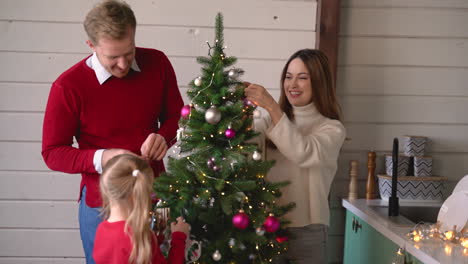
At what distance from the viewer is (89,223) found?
75.9 inches

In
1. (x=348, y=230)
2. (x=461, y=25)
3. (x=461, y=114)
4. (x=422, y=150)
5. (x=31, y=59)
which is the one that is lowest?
(x=348, y=230)

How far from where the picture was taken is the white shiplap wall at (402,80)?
8.93ft

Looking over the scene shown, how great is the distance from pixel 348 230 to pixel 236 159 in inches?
47.3

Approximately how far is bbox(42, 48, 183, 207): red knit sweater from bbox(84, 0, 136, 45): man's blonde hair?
0.71 feet

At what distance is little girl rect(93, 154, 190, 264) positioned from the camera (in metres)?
1.51

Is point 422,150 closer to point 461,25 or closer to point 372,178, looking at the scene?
point 372,178

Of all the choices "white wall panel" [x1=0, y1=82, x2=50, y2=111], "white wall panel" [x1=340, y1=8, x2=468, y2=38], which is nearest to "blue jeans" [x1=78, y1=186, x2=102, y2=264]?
"white wall panel" [x1=0, y1=82, x2=50, y2=111]

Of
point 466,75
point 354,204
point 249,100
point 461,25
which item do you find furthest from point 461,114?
point 249,100

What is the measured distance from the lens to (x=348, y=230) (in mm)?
2582

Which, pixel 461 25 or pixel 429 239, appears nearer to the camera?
pixel 429 239

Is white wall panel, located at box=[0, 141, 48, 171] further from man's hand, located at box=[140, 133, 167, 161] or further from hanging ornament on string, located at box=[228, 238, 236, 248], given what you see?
hanging ornament on string, located at box=[228, 238, 236, 248]

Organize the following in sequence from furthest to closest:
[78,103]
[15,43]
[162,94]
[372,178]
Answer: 1. [372,178]
2. [15,43]
3. [162,94]
4. [78,103]

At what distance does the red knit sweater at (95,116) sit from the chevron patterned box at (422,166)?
1333 millimetres

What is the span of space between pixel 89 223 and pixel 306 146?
84 centimetres
